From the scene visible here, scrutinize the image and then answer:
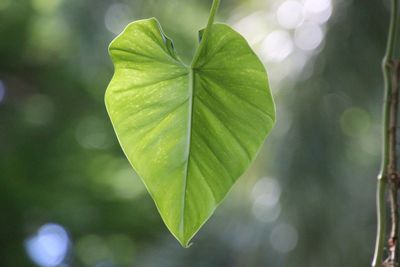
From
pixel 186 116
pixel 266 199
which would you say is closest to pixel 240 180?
pixel 266 199

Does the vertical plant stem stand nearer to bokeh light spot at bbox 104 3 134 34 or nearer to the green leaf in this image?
the green leaf

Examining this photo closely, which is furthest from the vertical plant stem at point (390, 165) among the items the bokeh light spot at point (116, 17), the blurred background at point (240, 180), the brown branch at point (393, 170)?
the bokeh light spot at point (116, 17)

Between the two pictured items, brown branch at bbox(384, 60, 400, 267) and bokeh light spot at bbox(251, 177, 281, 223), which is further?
bokeh light spot at bbox(251, 177, 281, 223)

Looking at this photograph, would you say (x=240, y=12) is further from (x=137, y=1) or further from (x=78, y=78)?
(x=78, y=78)

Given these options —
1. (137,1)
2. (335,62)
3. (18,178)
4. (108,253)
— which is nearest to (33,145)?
(18,178)

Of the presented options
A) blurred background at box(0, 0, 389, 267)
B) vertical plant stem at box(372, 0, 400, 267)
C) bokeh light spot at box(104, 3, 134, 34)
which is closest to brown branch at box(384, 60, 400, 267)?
vertical plant stem at box(372, 0, 400, 267)

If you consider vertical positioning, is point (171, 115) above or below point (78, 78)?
above
